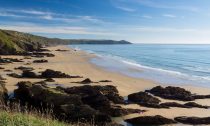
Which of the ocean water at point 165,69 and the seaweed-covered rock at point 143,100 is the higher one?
the seaweed-covered rock at point 143,100

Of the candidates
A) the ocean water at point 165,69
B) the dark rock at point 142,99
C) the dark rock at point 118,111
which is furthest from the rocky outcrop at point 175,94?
the ocean water at point 165,69

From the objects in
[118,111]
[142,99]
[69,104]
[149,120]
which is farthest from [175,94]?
[69,104]

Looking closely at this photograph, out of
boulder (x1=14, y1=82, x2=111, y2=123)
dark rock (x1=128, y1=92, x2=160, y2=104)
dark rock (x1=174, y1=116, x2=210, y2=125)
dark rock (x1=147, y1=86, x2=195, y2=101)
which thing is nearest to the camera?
boulder (x1=14, y1=82, x2=111, y2=123)

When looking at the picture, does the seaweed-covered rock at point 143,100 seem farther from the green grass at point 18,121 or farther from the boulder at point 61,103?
the green grass at point 18,121

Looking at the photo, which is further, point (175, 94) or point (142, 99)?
point (175, 94)

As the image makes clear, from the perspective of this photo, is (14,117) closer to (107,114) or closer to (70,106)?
(70,106)

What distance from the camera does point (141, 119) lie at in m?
22.3

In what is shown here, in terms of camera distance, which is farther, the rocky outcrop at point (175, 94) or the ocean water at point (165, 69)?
the ocean water at point (165, 69)

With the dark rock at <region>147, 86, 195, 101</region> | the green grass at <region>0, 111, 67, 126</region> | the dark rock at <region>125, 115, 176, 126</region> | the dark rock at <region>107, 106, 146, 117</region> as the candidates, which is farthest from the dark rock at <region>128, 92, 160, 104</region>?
the green grass at <region>0, 111, 67, 126</region>

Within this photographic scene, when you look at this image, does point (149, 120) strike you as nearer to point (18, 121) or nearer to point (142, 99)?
point (142, 99)

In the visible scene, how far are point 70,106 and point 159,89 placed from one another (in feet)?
47.4

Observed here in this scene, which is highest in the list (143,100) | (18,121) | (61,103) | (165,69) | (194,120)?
(18,121)

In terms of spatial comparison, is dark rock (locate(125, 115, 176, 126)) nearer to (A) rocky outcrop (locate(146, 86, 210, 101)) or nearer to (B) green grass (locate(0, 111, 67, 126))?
(A) rocky outcrop (locate(146, 86, 210, 101))

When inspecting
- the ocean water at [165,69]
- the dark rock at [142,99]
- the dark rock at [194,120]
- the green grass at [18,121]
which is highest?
the green grass at [18,121]
